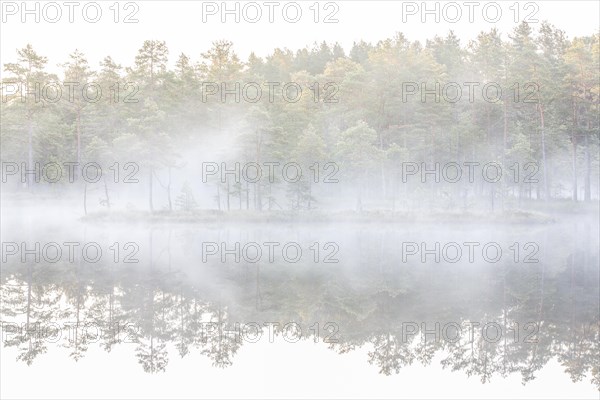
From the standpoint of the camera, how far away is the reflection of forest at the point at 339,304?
14695mm

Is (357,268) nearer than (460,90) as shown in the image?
Yes

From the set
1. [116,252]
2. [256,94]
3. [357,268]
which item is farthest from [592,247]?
[256,94]

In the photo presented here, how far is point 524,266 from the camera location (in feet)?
90.6

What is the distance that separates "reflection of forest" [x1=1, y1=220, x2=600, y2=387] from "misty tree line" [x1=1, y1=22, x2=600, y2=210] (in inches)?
1075

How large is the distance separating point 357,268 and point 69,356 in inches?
605

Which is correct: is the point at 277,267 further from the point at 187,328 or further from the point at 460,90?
the point at 460,90

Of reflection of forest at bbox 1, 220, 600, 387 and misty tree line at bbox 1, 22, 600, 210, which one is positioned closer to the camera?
reflection of forest at bbox 1, 220, 600, 387

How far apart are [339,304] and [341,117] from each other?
5094 cm

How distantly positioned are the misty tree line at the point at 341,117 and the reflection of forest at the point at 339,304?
2732 cm

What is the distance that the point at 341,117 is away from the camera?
227ft

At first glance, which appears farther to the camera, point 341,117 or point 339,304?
point 341,117

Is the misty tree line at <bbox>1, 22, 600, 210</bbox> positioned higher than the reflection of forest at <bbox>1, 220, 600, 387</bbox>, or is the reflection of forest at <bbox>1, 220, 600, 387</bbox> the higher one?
the misty tree line at <bbox>1, 22, 600, 210</bbox>

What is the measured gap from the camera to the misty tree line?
5688cm

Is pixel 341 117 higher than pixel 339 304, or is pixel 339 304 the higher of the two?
pixel 341 117
